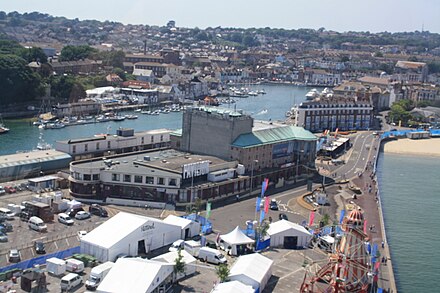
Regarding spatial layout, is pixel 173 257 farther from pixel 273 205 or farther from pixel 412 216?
pixel 412 216

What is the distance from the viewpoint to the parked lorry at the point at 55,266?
10.1 metres

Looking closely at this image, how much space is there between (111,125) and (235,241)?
1868 centimetres

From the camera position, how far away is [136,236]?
11422 mm

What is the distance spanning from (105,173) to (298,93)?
124 feet

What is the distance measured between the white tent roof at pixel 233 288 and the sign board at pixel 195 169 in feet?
19.0

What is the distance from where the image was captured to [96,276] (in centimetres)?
978

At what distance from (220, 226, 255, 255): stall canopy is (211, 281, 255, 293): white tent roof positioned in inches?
83.6

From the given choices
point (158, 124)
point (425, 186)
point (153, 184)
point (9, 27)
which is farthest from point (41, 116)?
point (9, 27)

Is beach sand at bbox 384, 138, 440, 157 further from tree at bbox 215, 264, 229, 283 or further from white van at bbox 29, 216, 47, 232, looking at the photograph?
tree at bbox 215, 264, 229, 283

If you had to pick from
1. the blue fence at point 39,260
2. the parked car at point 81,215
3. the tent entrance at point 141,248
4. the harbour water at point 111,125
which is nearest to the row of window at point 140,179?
the parked car at point 81,215

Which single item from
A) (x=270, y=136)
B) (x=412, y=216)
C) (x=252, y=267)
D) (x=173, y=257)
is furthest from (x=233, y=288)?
(x=270, y=136)

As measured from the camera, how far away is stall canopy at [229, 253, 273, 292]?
998 cm

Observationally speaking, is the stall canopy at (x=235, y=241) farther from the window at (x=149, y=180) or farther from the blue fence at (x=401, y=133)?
the blue fence at (x=401, y=133)

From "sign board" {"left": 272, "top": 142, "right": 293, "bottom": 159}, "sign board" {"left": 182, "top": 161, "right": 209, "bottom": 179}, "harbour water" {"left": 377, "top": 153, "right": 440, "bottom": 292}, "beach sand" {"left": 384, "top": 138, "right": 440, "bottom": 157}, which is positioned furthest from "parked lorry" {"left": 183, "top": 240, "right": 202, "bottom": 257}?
"beach sand" {"left": 384, "top": 138, "right": 440, "bottom": 157}
